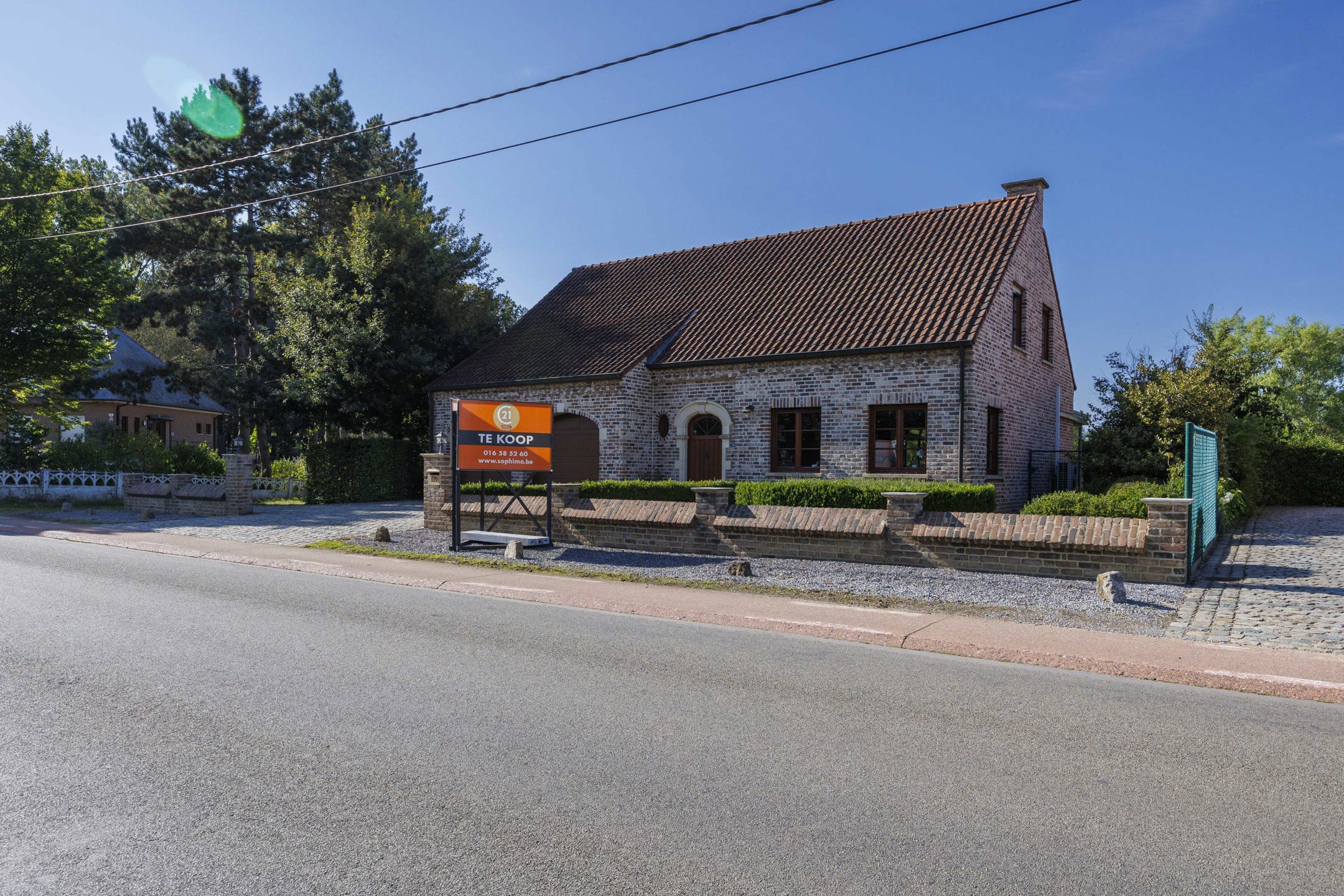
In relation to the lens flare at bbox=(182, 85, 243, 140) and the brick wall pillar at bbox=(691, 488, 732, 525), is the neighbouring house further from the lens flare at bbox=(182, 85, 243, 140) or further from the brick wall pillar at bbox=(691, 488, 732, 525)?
the brick wall pillar at bbox=(691, 488, 732, 525)

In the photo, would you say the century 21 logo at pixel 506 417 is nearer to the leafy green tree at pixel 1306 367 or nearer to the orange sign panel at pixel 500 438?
the orange sign panel at pixel 500 438

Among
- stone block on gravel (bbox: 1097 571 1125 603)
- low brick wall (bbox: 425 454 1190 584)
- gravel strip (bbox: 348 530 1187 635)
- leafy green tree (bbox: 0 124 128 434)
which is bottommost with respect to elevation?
gravel strip (bbox: 348 530 1187 635)

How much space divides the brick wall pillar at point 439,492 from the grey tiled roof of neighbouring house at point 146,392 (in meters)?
21.8

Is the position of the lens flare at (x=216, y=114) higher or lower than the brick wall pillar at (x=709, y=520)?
higher

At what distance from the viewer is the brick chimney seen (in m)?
20.4

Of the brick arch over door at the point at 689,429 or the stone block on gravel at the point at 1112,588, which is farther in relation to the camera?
the brick arch over door at the point at 689,429

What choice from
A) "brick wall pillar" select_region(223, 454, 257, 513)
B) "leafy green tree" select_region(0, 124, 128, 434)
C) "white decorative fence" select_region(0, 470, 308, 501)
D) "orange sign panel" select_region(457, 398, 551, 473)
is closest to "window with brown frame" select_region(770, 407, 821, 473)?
"orange sign panel" select_region(457, 398, 551, 473)

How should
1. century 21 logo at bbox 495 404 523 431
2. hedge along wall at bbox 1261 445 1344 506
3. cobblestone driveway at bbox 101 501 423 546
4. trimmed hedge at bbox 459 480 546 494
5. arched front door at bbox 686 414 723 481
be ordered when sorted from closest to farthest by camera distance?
century 21 logo at bbox 495 404 523 431 → trimmed hedge at bbox 459 480 546 494 → cobblestone driveway at bbox 101 501 423 546 → arched front door at bbox 686 414 723 481 → hedge along wall at bbox 1261 445 1344 506

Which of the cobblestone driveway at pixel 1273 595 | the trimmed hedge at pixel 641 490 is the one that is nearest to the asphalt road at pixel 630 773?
the cobblestone driveway at pixel 1273 595

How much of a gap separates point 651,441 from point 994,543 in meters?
10.7

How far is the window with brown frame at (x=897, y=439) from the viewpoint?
17094mm

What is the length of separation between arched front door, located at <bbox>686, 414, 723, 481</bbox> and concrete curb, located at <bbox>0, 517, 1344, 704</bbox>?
27.2 ft

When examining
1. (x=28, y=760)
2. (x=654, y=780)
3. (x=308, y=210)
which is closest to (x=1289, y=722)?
(x=654, y=780)

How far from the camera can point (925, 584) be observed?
10.2 m
